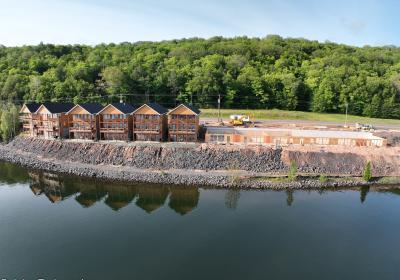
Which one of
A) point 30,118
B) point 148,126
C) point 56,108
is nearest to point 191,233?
point 148,126

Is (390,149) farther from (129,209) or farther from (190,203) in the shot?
(129,209)

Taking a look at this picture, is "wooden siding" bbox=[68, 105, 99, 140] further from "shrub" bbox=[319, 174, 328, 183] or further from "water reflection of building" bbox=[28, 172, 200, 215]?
"shrub" bbox=[319, 174, 328, 183]

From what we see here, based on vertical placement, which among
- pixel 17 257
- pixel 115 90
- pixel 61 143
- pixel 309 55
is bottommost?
pixel 17 257

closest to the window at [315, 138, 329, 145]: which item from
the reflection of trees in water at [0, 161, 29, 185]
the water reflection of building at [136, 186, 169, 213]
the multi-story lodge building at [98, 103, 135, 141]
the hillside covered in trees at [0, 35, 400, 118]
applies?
the water reflection of building at [136, 186, 169, 213]

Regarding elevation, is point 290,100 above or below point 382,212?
above

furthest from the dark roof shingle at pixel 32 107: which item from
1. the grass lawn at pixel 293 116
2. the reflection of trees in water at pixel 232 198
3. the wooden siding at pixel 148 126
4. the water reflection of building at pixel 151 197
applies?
the reflection of trees in water at pixel 232 198

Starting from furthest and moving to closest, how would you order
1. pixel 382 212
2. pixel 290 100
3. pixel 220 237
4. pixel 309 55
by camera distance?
pixel 309 55 → pixel 290 100 → pixel 382 212 → pixel 220 237

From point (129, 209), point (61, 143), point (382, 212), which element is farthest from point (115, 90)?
point (382, 212)
